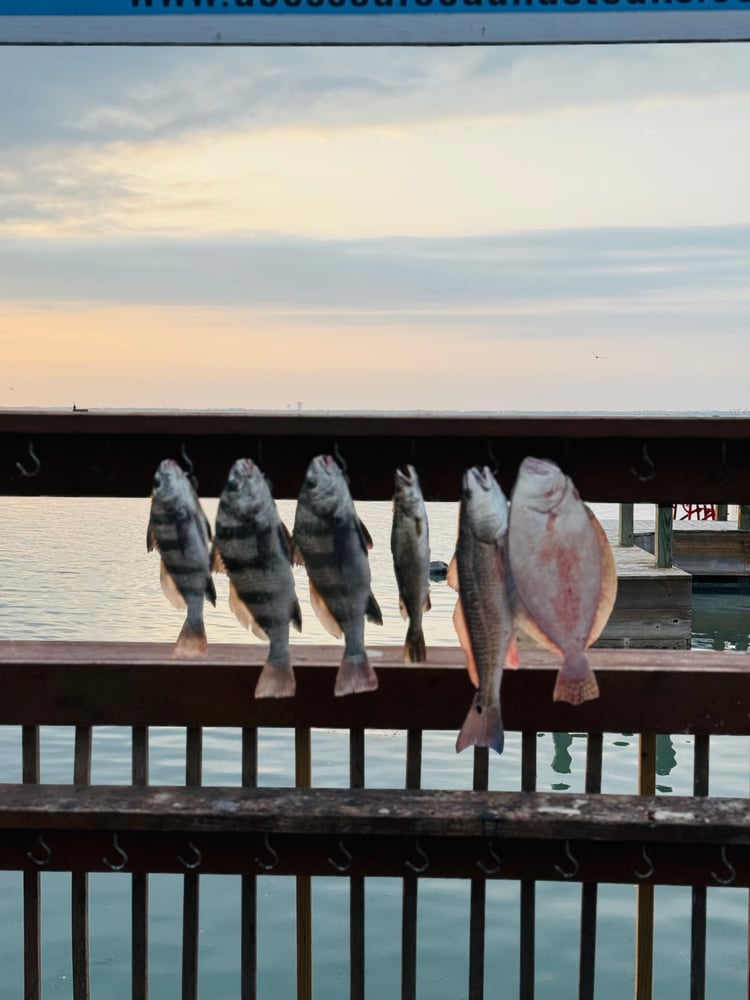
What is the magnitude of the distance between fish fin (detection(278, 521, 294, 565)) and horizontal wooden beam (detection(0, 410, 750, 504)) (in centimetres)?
38

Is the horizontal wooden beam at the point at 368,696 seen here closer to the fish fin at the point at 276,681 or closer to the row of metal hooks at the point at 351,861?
the row of metal hooks at the point at 351,861

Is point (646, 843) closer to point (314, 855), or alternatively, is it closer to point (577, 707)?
point (577, 707)

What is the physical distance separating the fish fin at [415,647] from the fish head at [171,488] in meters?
0.63

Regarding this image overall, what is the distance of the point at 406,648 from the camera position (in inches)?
110

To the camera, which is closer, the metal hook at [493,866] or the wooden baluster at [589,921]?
the metal hook at [493,866]

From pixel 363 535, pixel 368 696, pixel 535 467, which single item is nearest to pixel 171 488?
pixel 363 535

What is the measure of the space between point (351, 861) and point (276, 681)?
0.87m

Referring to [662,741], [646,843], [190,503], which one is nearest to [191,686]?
[190,503]

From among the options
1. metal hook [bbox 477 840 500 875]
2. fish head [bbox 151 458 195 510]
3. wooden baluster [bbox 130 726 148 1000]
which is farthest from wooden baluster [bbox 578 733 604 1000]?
fish head [bbox 151 458 195 510]

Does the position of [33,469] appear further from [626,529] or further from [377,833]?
[626,529]

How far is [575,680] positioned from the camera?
2.74 m

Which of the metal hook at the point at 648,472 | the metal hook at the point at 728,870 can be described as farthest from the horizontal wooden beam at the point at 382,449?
the metal hook at the point at 728,870

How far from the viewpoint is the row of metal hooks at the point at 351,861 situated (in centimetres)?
341

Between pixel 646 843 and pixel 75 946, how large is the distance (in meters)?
1.83
